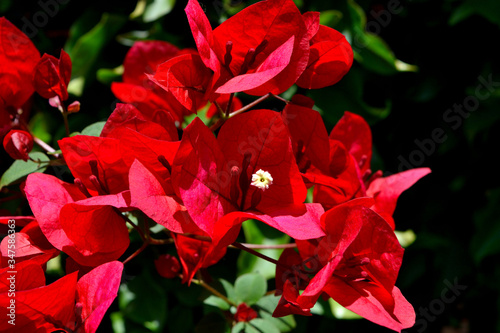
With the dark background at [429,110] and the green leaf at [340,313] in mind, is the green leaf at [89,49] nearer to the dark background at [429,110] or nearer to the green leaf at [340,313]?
the dark background at [429,110]

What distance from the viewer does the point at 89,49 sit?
0.80 metres

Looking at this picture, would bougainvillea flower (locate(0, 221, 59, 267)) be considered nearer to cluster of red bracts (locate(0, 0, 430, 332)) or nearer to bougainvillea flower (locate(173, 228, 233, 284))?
cluster of red bracts (locate(0, 0, 430, 332))

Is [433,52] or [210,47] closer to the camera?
[210,47]

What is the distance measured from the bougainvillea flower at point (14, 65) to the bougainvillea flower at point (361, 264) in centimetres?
37

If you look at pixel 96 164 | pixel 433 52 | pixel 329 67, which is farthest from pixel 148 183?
pixel 433 52

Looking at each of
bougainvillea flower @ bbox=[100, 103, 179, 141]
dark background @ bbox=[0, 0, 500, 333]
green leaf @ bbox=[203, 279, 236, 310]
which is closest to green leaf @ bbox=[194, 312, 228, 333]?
green leaf @ bbox=[203, 279, 236, 310]

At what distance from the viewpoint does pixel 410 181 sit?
519 millimetres

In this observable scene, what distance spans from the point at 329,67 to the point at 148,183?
0.21 metres

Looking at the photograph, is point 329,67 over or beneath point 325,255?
over

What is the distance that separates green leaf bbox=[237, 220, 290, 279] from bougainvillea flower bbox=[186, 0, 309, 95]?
1.23 feet

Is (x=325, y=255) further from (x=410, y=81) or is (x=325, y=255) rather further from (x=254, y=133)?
(x=410, y=81)

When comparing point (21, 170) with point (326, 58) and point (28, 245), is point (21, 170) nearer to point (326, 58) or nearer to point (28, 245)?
point (28, 245)

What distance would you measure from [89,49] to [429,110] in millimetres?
741

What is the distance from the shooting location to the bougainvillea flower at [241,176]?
1.18 feet
